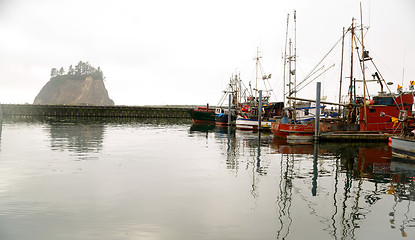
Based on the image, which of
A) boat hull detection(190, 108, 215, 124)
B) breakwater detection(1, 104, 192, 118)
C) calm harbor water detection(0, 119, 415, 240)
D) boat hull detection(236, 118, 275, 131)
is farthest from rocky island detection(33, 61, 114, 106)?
calm harbor water detection(0, 119, 415, 240)

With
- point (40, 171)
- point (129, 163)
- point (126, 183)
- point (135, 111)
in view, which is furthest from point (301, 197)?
point (135, 111)

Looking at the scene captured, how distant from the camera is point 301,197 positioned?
1174 centimetres

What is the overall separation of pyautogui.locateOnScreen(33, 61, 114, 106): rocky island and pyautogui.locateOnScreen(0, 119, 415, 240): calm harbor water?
17008 cm

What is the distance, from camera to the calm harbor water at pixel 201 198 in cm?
847

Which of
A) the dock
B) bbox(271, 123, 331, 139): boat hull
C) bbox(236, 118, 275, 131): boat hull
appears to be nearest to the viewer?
the dock

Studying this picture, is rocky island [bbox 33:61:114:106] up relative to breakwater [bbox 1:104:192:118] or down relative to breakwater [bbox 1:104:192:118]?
up

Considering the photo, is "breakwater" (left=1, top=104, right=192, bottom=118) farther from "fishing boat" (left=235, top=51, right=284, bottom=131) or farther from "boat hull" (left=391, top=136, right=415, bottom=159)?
"boat hull" (left=391, top=136, right=415, bottom=159)

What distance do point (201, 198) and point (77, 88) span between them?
18821 cm

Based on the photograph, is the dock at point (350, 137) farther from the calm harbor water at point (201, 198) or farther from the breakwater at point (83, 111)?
the breakwater at point (83, 111)

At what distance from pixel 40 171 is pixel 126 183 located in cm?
542

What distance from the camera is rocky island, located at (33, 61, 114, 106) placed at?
7096 inches

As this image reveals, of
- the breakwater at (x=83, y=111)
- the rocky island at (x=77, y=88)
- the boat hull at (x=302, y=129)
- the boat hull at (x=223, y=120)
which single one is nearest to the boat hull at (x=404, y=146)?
the boat hull at (x=302, y=129)

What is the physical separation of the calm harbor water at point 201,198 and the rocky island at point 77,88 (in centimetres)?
17008

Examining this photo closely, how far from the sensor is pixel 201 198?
1141 cm
